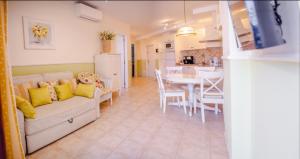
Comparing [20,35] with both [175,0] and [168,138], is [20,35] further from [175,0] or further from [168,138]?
[175,0]

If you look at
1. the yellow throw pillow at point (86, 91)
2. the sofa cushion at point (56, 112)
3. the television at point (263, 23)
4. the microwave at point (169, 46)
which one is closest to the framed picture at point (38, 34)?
the yellow throw pillow at point (86, 91)

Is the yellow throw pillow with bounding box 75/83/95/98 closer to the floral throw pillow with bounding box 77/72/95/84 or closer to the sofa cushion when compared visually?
the sofa cushion

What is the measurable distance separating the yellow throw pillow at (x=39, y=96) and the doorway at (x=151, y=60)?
21.7ft

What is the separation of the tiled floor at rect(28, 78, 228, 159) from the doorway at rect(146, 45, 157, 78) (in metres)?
5.82

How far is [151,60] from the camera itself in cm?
913

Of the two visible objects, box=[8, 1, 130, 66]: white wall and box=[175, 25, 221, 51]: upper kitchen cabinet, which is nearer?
box=[8, 1, 130, 66]: white wall

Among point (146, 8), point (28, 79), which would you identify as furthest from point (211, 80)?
point (28, 79)

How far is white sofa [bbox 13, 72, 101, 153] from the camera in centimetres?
197

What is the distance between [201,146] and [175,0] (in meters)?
3.18

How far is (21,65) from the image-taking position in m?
2.82

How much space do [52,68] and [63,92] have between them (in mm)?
819

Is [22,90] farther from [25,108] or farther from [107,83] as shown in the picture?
[107,83]

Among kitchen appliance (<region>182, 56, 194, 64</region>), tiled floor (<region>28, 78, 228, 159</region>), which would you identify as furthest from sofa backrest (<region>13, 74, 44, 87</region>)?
kitchen appliance (<region>182, 56, 194, 64</region>)

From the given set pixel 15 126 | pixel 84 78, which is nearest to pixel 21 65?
pixel 84 78
